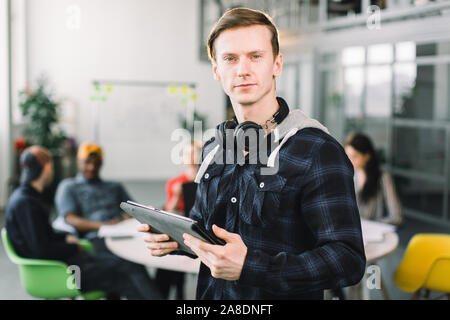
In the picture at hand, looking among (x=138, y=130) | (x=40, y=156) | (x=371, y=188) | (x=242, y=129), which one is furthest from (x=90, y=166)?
(x=138, y=130)

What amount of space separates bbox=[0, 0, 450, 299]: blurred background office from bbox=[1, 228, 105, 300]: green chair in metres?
0.58

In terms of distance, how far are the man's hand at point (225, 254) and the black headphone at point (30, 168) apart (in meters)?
2.41

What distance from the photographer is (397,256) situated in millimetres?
5207

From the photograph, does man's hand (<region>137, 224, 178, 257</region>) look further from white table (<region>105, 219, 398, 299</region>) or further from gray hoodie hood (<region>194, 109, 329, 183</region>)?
white table (<region>105, 219, 398, 299</region>)

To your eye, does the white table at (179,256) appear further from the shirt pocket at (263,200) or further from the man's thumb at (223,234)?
the man's thumb at (223,234)

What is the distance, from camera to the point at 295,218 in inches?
45.3

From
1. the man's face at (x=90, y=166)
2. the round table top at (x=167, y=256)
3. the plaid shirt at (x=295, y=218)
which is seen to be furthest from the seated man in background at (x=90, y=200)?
the plaid shirt at (x=295, y=218)

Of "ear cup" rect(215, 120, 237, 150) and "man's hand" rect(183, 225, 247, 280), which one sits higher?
"ear cup" rect(215, 120, 237, 150)

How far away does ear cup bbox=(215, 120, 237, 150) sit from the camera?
1259 mm

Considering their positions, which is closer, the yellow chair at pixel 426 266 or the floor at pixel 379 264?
the yellow chair at pixel 426 266

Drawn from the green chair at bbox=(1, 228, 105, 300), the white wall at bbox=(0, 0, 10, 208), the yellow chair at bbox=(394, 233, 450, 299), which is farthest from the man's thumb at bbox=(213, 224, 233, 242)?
the white wall at bbox=(0, 0, 10, 208)

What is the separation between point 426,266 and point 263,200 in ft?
7.67

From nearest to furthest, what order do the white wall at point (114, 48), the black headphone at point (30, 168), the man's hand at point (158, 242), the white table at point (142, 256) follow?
1. the man's hand at point (158, 242)
2. the white table at point (142, 256)
3. the black headphone at point (30, 168)
4. the white wall at point (114, 48)

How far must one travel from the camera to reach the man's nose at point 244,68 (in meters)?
1.16
